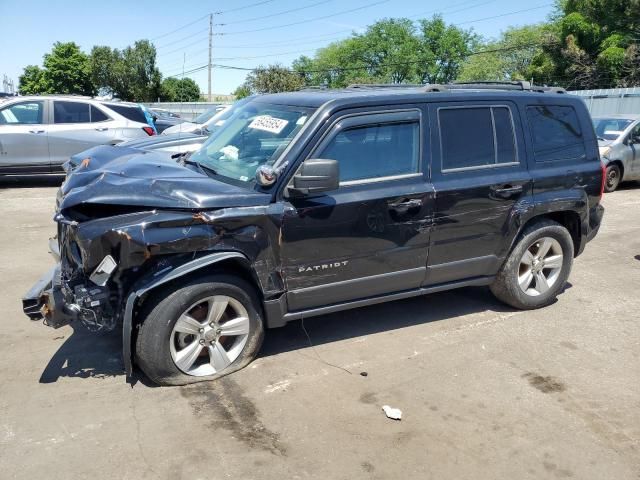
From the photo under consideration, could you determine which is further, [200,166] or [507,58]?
[507,58]

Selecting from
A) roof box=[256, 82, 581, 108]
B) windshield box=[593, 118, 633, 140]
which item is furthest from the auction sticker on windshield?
windshield box=[593, 118, 633, 140]

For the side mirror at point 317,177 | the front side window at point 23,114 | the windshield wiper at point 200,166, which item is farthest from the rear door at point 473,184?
the front side window at point 23,114

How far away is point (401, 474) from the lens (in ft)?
10.0

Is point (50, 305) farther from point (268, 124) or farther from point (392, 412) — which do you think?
point (392, 412)

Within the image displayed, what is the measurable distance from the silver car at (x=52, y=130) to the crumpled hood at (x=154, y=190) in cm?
782

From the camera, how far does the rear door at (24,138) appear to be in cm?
1088

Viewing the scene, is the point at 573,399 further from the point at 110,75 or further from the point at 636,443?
the point at 110,75

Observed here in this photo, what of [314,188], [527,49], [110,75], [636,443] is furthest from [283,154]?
[527,49]

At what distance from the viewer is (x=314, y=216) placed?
13.1 ft

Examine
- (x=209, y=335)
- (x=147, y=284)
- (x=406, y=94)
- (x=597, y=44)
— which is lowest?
(x=209, y=335)

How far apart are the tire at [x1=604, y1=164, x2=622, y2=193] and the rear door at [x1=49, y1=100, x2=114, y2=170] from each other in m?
10.4

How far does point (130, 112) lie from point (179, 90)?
255ft

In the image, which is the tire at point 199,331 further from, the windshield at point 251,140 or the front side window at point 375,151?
the front side window at point 375,151

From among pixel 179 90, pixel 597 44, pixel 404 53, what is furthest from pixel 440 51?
pixel 597 44
